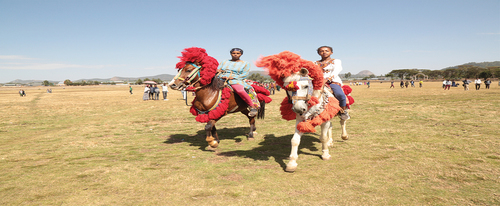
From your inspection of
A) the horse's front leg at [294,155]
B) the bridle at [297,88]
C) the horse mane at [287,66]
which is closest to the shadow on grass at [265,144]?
the horse's front leg at [294,155]

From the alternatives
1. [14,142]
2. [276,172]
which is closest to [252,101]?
[276,172]

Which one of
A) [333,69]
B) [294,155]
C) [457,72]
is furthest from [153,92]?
[457,72]

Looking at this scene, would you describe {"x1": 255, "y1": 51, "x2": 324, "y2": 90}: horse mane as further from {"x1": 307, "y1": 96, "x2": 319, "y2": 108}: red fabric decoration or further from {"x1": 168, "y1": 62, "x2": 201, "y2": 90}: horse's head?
{"x1": 168, "y1": 62, "x2": 201, "y2": 90}: horse's head

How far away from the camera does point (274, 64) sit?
15.9 ft

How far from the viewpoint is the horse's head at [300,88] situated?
4652 mm

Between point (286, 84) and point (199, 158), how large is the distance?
2961mm

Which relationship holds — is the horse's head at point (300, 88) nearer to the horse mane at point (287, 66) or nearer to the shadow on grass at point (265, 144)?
the horse mane at point (287, 66)

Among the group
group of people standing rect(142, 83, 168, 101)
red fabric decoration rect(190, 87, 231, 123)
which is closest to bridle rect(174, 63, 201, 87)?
red fabric decoration rect(190, 87, 231, 123)

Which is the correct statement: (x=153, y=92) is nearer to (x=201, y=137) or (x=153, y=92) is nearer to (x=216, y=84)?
(x=201, y=137)

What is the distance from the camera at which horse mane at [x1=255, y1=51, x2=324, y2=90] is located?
4.70 meters

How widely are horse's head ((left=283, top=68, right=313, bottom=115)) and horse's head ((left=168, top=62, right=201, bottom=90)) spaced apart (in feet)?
8.59

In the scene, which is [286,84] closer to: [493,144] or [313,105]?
[313,105]

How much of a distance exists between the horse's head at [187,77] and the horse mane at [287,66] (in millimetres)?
2058

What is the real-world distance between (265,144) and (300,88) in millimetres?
3206
